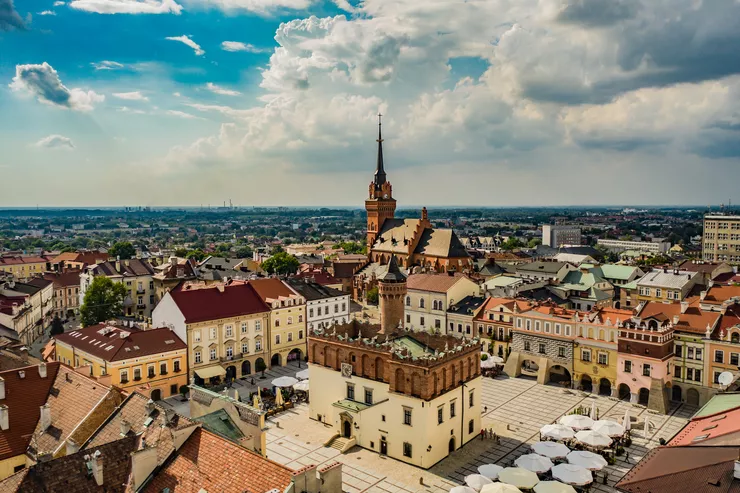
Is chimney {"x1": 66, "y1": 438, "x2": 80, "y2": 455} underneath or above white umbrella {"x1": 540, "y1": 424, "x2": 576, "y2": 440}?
above

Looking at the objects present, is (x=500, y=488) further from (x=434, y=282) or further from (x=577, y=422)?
(x=434, y=282)

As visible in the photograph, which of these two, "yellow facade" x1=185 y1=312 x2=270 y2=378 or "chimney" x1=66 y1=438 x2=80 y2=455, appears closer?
"chimney" x1=66 y1=438 x2=80 y2=455

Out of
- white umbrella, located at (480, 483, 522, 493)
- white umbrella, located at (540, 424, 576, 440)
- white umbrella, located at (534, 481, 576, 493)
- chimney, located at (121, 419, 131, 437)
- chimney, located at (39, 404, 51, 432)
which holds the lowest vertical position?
white umbrella, located at (534, 481, 576, 493)

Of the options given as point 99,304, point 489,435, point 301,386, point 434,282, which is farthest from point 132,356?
point 434,282

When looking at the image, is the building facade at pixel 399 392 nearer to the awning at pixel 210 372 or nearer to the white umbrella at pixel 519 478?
the white umbrella at pixel 519 478

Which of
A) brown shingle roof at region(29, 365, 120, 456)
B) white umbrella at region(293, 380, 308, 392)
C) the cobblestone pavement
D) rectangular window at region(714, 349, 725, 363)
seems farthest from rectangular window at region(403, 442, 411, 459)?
rectangular window at region(714, 349, 725, 363)

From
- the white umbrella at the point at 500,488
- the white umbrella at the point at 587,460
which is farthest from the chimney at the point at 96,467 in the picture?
the white umbrella at the point at 587,460

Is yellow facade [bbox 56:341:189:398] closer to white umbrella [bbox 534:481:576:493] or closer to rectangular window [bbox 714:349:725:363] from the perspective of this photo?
white umbrella [bbox 534:481:576:493]

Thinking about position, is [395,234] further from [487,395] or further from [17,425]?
[17,425]
